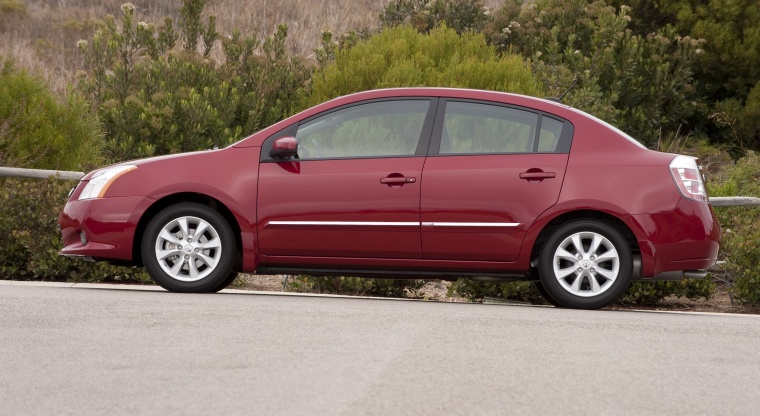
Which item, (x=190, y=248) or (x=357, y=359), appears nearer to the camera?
(x=357, y=359)

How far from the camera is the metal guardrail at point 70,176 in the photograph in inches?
475

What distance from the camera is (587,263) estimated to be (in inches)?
380

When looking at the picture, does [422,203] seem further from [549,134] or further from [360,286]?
[360,286]

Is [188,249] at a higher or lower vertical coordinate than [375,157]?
lower

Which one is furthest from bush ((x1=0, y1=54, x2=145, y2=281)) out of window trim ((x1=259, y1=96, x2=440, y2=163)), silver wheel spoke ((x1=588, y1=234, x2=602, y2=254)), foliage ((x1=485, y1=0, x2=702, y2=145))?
foliage ((x1=485, y1=0, x2=702, y2=145))

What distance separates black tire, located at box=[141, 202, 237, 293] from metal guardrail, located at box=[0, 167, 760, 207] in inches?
114

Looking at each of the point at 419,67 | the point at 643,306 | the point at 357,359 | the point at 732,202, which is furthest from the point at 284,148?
the point at 419,67

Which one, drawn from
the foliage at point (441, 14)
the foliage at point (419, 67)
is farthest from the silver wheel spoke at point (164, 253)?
the foliage at point (441, 14)

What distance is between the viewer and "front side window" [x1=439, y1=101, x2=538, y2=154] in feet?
32.3

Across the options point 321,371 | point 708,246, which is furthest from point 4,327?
point 708,246

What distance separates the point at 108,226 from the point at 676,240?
4.19 m

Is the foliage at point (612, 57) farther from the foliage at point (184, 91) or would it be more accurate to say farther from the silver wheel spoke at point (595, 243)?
the silver wheel spoke at point (595, 243)

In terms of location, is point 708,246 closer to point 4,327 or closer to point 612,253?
point 612,253

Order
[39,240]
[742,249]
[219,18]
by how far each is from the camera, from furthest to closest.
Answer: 1. [219,18]
2. [39,240]
3. [742,249]
